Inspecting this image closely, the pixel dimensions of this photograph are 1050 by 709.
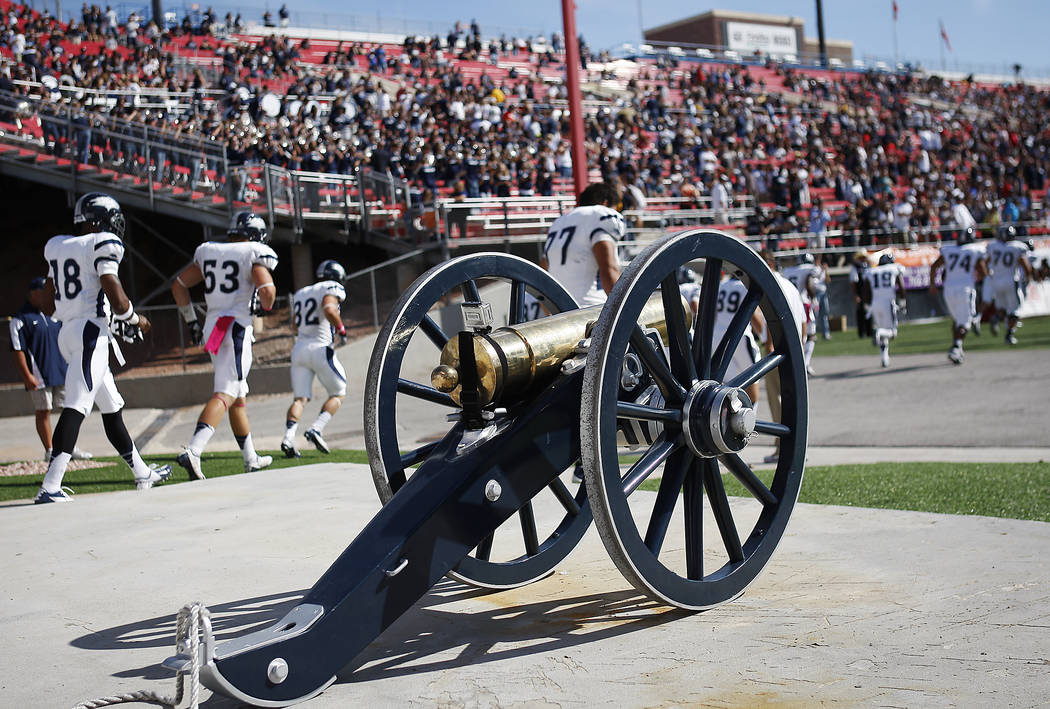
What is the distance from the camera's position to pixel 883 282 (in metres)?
16.6

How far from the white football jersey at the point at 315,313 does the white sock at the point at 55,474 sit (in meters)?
3.91

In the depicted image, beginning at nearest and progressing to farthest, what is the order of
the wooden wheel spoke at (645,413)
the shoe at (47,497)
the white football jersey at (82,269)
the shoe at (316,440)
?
the wooden wheel spoke at (645,413) < the shoe at (47,497) < the white football jersey at (82,269) < the shoe at (316,440)

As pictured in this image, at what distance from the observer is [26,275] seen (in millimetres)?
22938

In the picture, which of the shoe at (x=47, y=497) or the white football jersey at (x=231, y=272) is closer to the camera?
the shoe at (x=47, y=497)

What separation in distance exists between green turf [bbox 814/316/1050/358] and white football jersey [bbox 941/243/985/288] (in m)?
1.56

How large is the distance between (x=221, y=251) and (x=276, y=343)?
905 centimetres

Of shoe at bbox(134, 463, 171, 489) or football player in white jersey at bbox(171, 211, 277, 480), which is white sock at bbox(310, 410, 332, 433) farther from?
shoe at bbox(134, 463, 171, 489)

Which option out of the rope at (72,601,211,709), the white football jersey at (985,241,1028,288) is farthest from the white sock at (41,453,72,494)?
the white football jersey at (985,241,1028,288)

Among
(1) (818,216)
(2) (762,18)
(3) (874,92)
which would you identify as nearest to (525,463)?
(1) (818,216)

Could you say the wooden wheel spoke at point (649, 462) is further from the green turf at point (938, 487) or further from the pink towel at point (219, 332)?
the pink towel at point (219, 332)

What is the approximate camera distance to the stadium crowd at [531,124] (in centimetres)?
2186

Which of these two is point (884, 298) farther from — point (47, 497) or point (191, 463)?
point (47, 497)

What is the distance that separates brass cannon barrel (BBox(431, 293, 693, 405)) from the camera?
313cm

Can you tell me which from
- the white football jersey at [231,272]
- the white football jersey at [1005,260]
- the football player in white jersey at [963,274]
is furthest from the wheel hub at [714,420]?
the white football jersey at [1005,260]
